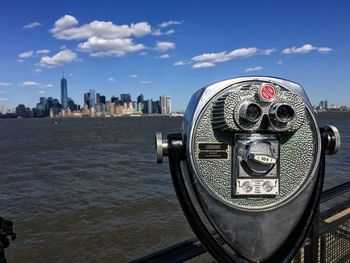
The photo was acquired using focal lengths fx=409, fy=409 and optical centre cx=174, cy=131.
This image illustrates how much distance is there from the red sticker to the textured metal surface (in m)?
0.02

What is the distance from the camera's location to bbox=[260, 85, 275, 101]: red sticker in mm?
1316

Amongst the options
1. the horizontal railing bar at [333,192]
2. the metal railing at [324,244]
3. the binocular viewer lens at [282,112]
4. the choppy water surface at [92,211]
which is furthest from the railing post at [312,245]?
the choppy water surface at [92,211]

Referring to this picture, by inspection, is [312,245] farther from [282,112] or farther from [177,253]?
[282,112]

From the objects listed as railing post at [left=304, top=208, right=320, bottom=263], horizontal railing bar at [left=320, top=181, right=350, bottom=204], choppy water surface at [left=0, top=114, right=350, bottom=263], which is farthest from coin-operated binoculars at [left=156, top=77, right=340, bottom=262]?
choppy water surface at [left=0, top=114, right=350, bottom=263]

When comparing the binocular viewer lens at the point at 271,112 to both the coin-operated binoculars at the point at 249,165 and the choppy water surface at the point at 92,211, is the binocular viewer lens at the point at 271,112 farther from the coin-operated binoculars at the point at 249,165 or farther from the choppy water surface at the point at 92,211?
the choppy water surface at the point at 92,211

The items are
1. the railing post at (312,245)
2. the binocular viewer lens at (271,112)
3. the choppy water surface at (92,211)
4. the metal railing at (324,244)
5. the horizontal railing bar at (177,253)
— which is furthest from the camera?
the choppy water surface at (92,211)

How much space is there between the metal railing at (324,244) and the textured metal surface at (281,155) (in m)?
0.45

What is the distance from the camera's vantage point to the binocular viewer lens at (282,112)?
1291 millimetres

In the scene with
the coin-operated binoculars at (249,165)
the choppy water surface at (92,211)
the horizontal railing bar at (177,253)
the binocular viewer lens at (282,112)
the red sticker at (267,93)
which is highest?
the red sticker at (267,93)

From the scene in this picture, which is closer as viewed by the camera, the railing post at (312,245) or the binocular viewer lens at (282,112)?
the binocular viewer lens at (282,112)

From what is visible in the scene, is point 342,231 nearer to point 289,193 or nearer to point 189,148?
point 289,193

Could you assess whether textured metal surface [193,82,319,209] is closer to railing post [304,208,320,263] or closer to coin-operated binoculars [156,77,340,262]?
coin-operated binoculars [156,77,340,262]

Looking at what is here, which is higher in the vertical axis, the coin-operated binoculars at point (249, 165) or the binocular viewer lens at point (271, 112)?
the binocular viewer lens at point (271, 112)

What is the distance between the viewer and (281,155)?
1.35 meters
